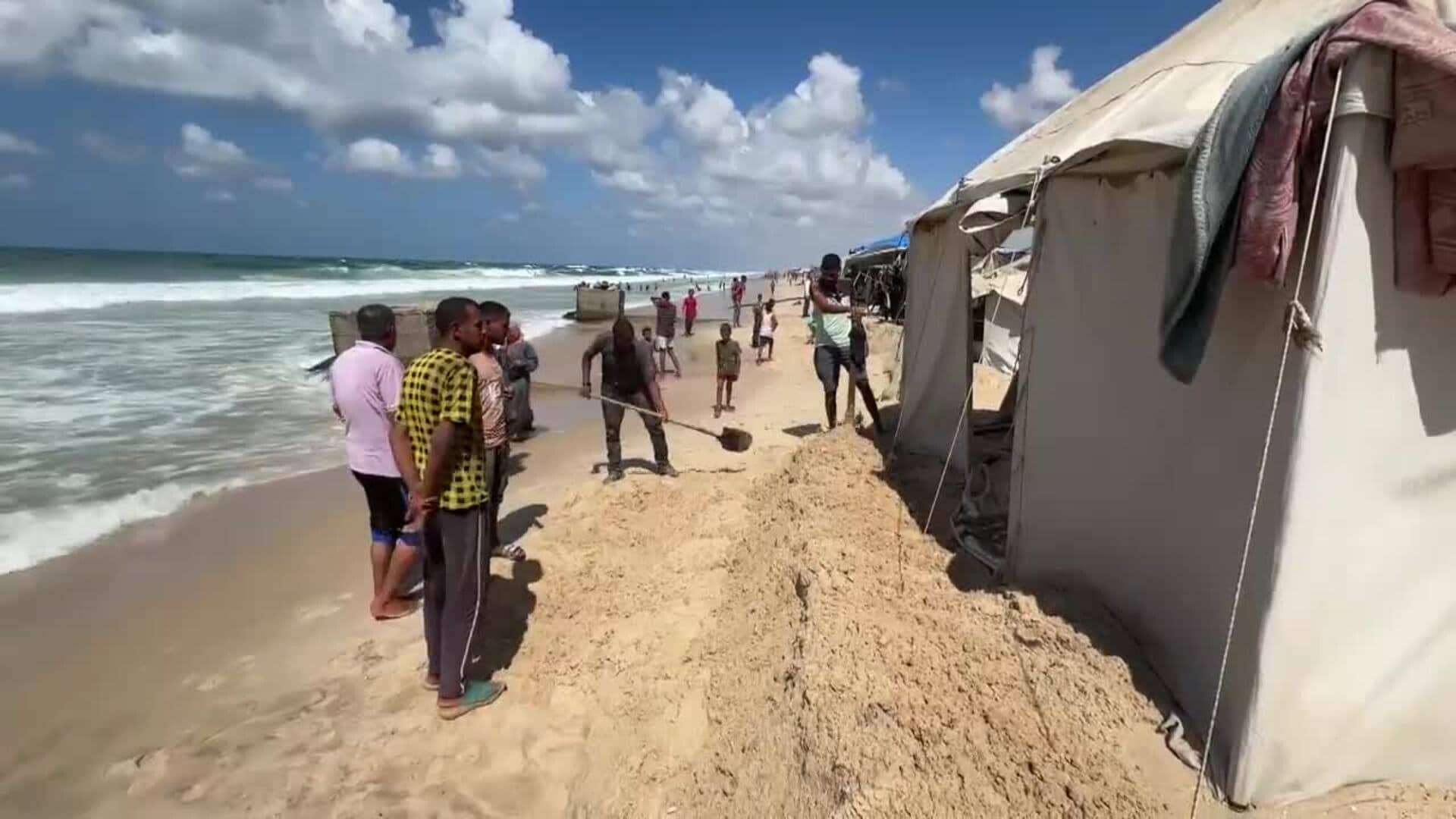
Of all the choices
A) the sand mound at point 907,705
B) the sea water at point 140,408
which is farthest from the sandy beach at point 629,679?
the sea water at point 140,408

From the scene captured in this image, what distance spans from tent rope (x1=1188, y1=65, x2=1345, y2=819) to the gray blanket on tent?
0.18m

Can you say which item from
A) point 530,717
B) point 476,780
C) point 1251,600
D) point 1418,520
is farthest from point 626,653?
point 1418,520

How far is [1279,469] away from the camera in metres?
2.23

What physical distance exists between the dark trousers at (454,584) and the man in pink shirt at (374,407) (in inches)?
23.7

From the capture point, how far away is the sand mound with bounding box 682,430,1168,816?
7.95ft

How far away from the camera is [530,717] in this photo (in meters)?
3.64

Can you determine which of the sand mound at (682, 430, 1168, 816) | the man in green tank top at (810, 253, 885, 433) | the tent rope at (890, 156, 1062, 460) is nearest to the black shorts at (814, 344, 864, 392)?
the man in green tank top at (810, 253, 885, 433)

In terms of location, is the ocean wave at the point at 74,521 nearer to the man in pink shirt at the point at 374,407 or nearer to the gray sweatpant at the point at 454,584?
the man in pink shirt at the point at 374,407

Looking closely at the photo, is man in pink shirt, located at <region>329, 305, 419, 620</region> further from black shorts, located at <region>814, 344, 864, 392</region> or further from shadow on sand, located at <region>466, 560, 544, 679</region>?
black shorts, located at <region>814, 344, 864, 392</region>

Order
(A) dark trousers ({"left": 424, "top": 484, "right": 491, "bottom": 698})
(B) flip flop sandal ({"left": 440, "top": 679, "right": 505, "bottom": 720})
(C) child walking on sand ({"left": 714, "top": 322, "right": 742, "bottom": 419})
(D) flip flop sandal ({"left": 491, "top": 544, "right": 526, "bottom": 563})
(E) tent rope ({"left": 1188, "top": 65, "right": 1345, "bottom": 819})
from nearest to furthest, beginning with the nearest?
1. (E) tent rope ({"left": 1188, "top": 65, "right": 1345, "bottom": 819})
2. (A) dark trousers ({"left": 424, "top": 484, "right": 491, "bottom": 698})
3. (B) flip flop sandal ({"left": 440, "top": 679, "right": 505, "bottom": 720})
4. (D) flip flop sandal ({"left": 491, "top": 544, "right": 526, "bottom": 563})
5. (C) child walking on sand ({"left": 714, "top": 322, "right": 742, "bottom": 419})

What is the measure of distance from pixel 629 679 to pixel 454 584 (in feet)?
3.21

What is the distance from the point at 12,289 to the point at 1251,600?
134 feet

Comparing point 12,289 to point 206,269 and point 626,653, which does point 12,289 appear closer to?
point 206,269

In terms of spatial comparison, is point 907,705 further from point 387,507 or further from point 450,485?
point 387,507
